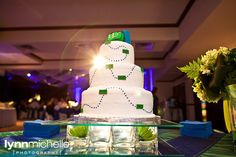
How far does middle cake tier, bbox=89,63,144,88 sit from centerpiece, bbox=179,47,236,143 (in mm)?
443

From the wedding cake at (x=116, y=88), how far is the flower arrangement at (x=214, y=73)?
40 cm

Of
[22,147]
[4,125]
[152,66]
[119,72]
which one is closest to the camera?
[22,147]

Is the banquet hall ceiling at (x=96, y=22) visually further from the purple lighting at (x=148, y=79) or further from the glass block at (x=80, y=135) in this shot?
the purple lighting at (x=148, y=79)

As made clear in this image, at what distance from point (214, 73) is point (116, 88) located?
669 mm

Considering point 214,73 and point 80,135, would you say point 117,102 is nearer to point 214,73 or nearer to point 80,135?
point 80,135

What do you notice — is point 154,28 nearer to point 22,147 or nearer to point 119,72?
point 119,72

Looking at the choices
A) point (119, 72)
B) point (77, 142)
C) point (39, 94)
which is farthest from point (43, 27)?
point (39, 94)

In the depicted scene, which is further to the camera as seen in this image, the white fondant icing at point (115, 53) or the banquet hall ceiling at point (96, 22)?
the banquet hall ceiling at point (96, 22)

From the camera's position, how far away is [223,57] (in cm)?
124

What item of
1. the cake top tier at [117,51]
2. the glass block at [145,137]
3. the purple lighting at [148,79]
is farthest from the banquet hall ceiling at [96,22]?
the purple lighting at [148,79]

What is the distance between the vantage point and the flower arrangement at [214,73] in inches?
47.6

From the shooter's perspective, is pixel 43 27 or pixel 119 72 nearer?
pixel 119 72

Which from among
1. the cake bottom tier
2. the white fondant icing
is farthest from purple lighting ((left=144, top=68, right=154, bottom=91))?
the cake bottom tier

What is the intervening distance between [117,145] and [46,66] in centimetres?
898
